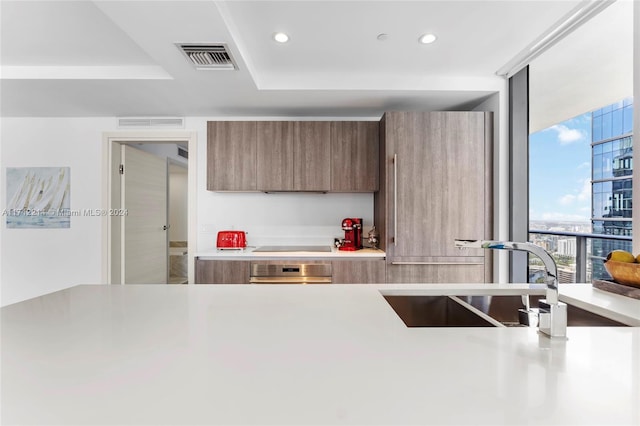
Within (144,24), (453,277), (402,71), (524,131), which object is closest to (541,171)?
(524,131)

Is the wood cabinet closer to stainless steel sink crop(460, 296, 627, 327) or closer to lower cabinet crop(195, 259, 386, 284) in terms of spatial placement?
lower cabinet crop(195, 259, 386, 284)

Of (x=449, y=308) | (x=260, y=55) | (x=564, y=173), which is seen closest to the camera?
(x=449, y=308)

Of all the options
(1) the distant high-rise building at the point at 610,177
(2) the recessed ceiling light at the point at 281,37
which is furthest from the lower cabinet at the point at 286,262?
(1) the distant high-rise building at the point at 610,177

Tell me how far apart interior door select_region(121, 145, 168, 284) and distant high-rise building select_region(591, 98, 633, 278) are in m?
4.90

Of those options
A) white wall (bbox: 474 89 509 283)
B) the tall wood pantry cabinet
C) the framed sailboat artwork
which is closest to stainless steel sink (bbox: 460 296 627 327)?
the tall wood pantry cabinet

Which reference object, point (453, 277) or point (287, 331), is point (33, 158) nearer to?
point (287, 331)

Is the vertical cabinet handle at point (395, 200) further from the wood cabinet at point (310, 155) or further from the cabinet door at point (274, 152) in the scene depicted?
the cabinet door at point (274, 152)

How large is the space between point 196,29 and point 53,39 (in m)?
1.14

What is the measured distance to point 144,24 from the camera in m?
1.74

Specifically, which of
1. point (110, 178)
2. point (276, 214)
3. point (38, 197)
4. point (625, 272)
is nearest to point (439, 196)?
point (625, 272)

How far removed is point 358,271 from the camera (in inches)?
109

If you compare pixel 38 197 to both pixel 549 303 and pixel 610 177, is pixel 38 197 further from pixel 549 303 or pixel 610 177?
pixel 610 177

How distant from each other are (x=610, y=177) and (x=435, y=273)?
6.57 feet

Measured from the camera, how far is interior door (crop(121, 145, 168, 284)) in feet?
12.3
